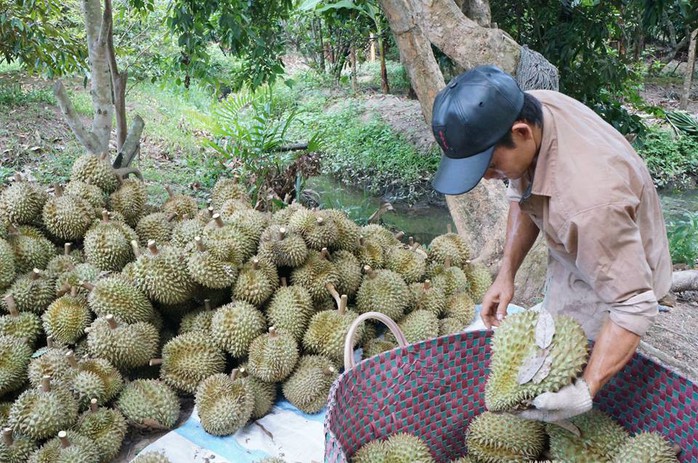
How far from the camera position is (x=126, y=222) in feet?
10.1

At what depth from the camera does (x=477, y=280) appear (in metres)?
3.18

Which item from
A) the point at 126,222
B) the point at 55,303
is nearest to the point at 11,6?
the point at 126,222

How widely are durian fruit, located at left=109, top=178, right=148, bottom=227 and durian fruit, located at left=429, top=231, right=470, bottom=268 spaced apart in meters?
1.61

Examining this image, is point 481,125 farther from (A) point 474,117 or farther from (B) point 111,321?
(B) point 111,321

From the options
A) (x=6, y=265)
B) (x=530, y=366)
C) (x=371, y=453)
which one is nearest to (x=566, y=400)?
(x=530, y=366)

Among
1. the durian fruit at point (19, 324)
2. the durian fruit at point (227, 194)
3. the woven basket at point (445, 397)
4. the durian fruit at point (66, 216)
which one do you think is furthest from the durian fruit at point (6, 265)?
the woven basket at point (445, 397)

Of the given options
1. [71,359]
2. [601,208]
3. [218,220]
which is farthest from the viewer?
[218,220]

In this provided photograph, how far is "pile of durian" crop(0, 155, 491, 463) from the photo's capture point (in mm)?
2223

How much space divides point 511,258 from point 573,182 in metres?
0.79

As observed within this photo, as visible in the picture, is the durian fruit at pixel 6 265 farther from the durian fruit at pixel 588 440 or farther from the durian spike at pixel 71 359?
the durian fruit at pixel 588 440

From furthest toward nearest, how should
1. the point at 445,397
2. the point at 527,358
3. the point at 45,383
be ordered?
the point at 45,383 → the point at 445,397 → the point at 527,358

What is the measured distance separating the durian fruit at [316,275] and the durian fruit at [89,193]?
3.72ft

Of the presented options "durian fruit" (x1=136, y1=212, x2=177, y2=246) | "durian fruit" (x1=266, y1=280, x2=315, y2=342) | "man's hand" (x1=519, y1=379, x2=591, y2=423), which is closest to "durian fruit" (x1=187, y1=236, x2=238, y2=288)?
"durian fruit" (x1=266, y1=280, x2=315, y2=342)

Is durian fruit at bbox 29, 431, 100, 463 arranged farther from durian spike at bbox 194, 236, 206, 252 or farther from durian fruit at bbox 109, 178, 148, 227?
durian fruit at bbox 109, 178, 148, 227
